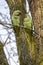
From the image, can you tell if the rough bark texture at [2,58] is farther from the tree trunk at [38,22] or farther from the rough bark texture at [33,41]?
the tree trunk at [38,22]

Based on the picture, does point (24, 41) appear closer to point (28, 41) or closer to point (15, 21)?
point (28, 41)

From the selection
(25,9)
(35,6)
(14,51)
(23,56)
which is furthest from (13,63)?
(35,6)

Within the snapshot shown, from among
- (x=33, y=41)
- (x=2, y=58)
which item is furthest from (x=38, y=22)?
(x=2, y=58)

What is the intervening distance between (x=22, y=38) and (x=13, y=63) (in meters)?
0.64

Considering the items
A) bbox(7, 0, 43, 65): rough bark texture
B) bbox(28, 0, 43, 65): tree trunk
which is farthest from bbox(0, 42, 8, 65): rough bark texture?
bbox(28, 0, 43, 65): tree trunk

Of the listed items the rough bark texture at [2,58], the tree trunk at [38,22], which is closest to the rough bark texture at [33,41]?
the tree trunk at [38,22]

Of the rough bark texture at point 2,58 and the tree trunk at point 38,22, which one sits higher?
the tree trunk at point 38,22

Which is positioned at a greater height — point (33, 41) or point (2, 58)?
point (33, 41)

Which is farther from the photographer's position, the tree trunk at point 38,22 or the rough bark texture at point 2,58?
the rough bark texture at point 2,58

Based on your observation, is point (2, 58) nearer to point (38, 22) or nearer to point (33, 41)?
point (33, 41)

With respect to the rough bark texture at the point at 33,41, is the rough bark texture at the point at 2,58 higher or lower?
lower

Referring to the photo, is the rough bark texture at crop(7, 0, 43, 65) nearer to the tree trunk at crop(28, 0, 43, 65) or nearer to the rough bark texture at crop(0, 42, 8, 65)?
the tree trunk at crop(28, 0, 43, 65)

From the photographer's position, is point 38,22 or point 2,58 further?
point 2,58

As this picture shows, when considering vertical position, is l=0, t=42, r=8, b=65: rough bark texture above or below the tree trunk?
below
